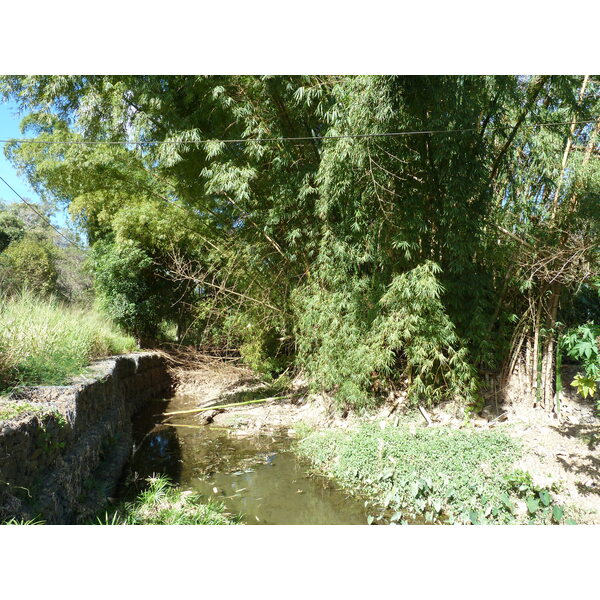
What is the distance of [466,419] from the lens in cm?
345

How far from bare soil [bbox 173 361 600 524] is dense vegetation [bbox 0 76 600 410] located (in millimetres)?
163

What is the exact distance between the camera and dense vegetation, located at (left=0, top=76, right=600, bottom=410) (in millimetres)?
2945

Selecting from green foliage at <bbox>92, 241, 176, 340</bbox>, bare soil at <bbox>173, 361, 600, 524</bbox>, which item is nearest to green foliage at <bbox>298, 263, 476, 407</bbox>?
bare soil at <bbox>173, 361, 600, 524</bbox>

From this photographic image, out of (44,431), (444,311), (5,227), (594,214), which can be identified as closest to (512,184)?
(594,214)

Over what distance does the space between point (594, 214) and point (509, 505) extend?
73.5 inches

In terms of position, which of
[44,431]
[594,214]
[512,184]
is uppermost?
[512,184]

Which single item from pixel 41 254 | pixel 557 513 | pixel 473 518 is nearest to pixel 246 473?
pixel 473 518

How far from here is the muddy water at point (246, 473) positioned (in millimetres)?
2754

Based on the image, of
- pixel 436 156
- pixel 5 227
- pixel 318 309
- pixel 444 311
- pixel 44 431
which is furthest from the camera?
pixel 5 227

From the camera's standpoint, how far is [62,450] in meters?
2.42

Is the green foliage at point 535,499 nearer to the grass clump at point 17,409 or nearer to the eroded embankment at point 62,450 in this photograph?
the eroded embankment at point 62,450

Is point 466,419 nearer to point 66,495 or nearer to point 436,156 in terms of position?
point 436,156

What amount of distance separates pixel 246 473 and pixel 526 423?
84.2 inches

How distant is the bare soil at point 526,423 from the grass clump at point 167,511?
1642 millimetres
